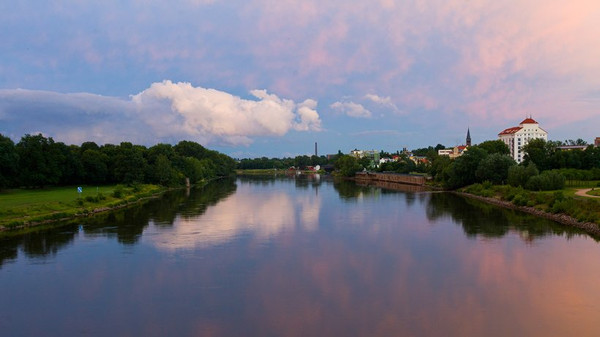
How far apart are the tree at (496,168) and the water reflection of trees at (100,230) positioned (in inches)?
1053

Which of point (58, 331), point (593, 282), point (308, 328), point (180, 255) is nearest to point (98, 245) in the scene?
point (180, 255)

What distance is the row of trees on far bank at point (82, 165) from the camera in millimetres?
36719

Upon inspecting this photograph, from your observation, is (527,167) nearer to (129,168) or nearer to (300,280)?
(300,280)

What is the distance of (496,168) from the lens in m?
43.1

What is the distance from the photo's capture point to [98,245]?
19.8 meters

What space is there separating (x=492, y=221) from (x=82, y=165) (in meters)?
38.2

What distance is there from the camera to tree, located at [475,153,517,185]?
42.8 metres

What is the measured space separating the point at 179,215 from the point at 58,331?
65.2 feet

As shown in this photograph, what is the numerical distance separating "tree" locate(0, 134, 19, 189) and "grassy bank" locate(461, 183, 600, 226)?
125ft

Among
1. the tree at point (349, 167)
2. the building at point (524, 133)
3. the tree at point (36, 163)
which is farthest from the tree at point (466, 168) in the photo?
the tree at point (349, 167)

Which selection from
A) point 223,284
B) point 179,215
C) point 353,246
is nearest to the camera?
point 223,284

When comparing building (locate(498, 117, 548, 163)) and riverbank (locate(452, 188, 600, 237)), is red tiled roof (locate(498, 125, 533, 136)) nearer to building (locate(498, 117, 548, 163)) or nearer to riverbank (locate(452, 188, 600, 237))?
building (locate(498, 117, 548, 163))

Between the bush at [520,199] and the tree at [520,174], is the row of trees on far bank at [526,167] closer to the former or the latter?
the tree at [520,174]

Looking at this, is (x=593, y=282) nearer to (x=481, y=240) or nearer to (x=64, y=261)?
(x=481, y=240)
